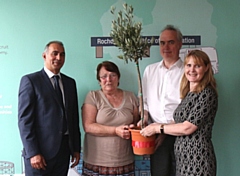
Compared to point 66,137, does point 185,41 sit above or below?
above

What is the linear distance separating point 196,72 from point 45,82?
1.08m

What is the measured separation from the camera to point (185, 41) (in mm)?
2533

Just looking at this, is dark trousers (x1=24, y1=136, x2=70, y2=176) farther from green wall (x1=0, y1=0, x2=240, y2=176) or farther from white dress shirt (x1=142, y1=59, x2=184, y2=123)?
white dress shirt (x1=142, y1=59, x2=184, y2=123)

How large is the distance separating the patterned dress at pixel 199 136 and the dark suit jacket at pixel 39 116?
909 millimetres

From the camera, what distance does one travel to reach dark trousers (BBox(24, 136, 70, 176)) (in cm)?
195

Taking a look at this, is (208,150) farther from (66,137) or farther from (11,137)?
(11,137)

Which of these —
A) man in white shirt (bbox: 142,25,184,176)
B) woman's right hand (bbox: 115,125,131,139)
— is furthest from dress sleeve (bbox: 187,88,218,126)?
woman's right hand (bbox: 115,125,131,139)

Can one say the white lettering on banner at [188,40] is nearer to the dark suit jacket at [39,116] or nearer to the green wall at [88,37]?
the green wall at [88,37]

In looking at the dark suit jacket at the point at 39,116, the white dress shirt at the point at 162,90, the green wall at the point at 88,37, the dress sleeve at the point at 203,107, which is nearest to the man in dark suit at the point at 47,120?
the dark suit jacket at the point at 39,116

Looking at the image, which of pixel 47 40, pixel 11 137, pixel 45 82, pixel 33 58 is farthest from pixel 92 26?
pixel 11 137

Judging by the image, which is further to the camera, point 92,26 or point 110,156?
point 92,26

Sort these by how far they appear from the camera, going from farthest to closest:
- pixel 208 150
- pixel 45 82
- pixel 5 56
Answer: pixel 5 56
pixel 45 82
pixel 208 150

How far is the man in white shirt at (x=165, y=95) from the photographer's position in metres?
2.18

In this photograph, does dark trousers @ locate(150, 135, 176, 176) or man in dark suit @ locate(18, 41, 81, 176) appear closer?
man in dark suit @ locate(18, 41, 81, 176)
